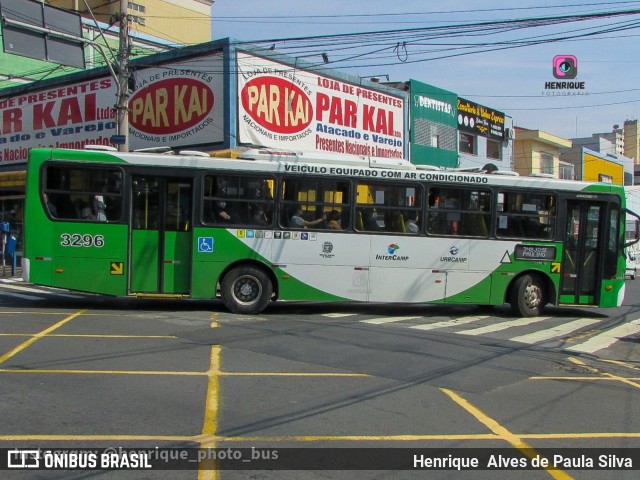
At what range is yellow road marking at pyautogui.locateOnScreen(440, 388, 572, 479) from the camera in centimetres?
491

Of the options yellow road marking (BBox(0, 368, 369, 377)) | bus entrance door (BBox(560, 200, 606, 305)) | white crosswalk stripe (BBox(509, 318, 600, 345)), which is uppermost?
bus entrance door (BBox(560, 200, 606, 305))

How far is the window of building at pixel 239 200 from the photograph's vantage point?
1263 centimetres

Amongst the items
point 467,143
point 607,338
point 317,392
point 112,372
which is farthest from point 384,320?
point 467,143

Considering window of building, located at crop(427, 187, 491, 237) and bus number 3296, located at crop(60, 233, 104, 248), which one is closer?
Result: bus number 3296, located at crop(60, 233, 104, 248)

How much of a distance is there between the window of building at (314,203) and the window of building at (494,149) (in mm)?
25037

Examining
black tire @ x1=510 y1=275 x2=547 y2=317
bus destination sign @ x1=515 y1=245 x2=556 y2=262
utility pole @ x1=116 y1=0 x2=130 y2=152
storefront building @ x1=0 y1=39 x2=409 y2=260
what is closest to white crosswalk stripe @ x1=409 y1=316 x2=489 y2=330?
black tire @ x1=510 y1=275 x2=547 y2=317

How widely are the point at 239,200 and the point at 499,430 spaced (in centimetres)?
804

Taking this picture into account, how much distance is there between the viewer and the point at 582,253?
1391 cm

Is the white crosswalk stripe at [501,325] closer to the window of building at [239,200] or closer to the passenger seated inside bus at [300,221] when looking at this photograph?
the passenger seated inside bus at [300,221]

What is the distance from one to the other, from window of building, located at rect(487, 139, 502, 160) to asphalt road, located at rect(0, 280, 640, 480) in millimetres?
25288

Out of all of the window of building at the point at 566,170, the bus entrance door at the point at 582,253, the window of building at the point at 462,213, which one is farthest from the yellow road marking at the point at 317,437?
the window of building at the point at 566,170

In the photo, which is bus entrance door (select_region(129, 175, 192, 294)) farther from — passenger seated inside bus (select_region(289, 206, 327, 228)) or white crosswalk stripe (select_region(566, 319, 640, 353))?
white crosswalk stripe (select_region(566, 319, 640, 353))

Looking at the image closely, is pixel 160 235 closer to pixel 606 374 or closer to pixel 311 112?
pixel 606 374

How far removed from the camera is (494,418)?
6254mm
